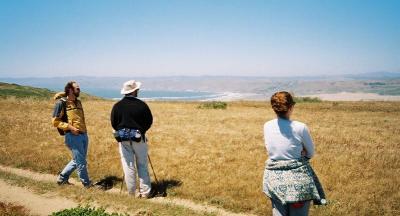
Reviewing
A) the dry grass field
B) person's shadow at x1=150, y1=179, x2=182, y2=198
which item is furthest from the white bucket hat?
the dry grass field

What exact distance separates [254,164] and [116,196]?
5708mm

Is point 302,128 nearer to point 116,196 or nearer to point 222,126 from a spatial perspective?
point 116,196

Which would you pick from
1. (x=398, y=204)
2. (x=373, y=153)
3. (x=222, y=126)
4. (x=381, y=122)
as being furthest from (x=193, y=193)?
(x=381, y=122)

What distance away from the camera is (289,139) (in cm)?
513

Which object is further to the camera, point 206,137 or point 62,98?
point 206,137

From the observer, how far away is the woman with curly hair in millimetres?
5090

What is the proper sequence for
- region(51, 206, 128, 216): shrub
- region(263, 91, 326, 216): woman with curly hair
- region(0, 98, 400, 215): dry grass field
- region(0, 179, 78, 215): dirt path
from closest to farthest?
region(263, 91, 326, 216): woman with curly hair
region(51, 206, 128, 216): shrub
region(0, 179, 78, 215): dirt path
region(0, 98, 400, 215): dry grass field

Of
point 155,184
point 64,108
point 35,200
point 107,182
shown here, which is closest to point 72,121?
point 64,108

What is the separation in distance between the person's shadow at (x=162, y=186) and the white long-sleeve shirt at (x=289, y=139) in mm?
5564

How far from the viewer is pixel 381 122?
2762 centimetres

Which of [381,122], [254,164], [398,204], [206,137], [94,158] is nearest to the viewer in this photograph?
[398,204]

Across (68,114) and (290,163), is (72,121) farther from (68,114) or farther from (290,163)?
(290,163)

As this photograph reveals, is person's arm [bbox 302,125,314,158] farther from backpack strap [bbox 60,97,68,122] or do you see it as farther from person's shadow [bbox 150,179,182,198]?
backpack strap [bbox 60,97,68,122]

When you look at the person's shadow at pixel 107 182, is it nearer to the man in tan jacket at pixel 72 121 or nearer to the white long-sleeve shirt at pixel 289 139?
the man in tan jacket at pixel 72 121
